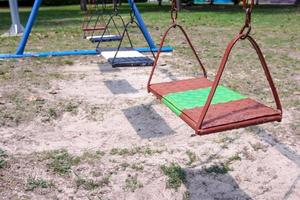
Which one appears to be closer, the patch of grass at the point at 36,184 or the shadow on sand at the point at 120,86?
the patch of grass at the point at 36,184

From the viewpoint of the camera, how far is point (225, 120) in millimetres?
1995

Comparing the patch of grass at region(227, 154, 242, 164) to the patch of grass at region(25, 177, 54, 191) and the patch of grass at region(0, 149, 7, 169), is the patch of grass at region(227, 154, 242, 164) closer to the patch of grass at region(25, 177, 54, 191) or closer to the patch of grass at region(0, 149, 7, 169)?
the patch of grass at region(25, 177, 54, 191)

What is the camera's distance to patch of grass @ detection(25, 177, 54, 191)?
2.40m

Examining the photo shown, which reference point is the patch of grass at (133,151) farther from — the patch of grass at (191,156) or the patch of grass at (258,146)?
the patch of grass at (258,146)

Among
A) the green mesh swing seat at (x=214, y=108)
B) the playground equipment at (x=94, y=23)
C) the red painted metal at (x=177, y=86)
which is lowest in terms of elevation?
the playground equipment at (x=94, y=23)

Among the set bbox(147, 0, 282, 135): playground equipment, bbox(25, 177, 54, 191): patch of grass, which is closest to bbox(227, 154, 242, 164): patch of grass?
bbox(147, 0, 282, 135): playground equipment

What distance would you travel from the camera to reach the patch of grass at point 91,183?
2.40 meters

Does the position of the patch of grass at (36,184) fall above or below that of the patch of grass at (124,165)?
above

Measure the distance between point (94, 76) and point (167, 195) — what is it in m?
3.04

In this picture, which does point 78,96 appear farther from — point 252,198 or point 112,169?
point 252,198

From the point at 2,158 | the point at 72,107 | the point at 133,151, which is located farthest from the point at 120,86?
the point at 2,158

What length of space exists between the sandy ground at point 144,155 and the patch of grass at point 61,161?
0.16 feet

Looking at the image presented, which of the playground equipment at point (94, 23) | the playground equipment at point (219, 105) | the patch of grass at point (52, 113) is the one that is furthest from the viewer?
the playground equipment at point (94, 23)

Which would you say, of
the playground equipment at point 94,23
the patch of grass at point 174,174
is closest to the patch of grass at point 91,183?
the patch of grass at point 174,174
